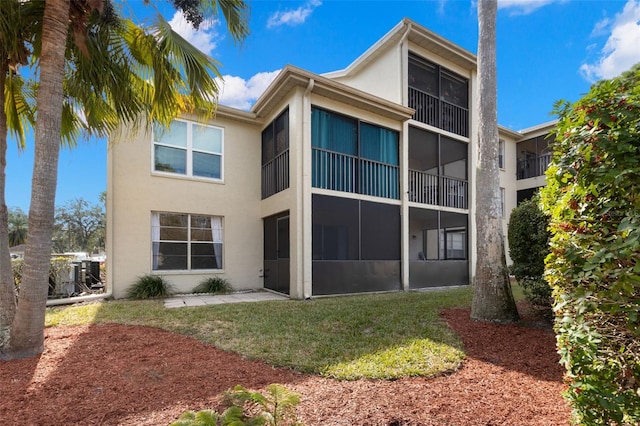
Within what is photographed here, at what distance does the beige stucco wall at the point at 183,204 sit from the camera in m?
9.43

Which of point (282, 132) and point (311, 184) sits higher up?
point (282, 132)

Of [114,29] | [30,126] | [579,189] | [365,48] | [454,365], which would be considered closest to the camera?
[579,189]

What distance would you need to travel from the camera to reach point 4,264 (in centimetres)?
469

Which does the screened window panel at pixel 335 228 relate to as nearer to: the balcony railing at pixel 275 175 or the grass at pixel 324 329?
the balcony railing at pixel 275 175

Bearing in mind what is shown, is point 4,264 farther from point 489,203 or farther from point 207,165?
point 489,203

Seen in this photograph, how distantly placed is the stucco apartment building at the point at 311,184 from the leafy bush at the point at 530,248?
14.4 feet

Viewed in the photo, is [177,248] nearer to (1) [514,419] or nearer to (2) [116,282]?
(2) [116,282]

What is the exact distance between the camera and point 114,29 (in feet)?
18.2

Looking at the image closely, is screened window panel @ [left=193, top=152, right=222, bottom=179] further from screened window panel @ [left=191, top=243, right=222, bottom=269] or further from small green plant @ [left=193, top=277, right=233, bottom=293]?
small green plant @ [left=193, top=277, right=233, bottom=293]

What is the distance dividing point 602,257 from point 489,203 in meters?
4.42

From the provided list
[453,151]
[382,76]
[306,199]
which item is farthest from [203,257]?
[453,151]

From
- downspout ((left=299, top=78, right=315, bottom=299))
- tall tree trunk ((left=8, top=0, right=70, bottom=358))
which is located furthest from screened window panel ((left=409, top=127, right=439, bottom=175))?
tall tree trunk ((left=8, top=0, right=70, bottom=358))

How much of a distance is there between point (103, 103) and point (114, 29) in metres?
1.41

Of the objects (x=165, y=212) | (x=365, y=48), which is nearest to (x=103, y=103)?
(x=165, y=212)
